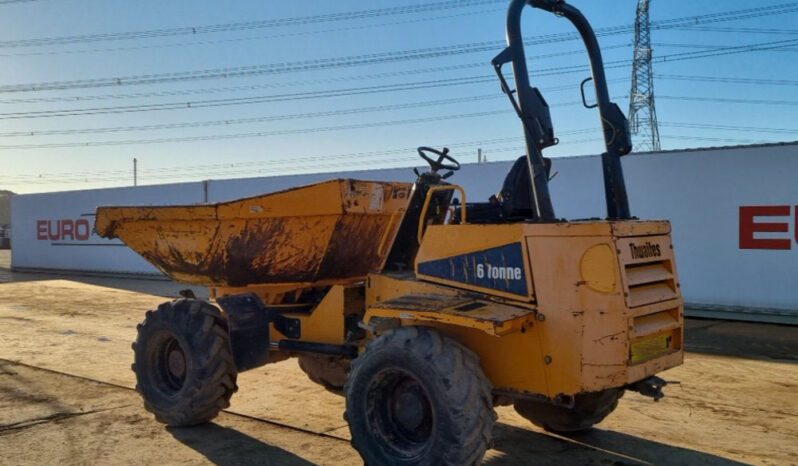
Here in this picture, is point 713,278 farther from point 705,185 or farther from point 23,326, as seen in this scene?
point 23,326

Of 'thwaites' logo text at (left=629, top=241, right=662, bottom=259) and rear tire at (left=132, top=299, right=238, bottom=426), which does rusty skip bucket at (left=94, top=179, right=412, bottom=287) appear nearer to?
rear tire at (left=132, top=299, right=238, bottom=426)

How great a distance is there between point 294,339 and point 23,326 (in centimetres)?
770

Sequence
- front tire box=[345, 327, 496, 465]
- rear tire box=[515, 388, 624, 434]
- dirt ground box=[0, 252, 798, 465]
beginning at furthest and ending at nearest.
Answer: rear tire box=[515, 388, 624, 434], dirt ground box=[0, 252, 798, 465], front tire box=[345, 327, 496, 465]

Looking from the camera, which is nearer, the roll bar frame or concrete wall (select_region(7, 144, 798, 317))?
the roll bar frame

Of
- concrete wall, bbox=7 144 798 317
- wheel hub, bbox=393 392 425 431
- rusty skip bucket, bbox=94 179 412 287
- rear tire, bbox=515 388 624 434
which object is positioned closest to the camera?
wheel hub, bbox=393 392 425 431

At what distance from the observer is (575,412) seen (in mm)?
5258

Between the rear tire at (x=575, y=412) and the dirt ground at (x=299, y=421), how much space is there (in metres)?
0.11

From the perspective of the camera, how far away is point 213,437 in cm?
546

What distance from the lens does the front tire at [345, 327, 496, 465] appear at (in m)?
4.00

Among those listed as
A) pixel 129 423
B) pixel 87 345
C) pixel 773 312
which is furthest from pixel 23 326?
pixel 773 312

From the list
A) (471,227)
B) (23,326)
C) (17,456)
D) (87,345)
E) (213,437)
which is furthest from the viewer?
(23,326)

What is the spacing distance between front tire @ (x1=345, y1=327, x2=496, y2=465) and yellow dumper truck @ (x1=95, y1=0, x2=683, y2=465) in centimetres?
1

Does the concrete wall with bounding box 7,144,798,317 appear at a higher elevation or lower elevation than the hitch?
higher

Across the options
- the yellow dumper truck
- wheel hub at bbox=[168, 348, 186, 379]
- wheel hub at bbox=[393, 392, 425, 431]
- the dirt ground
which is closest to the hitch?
the yellow dumper truck
